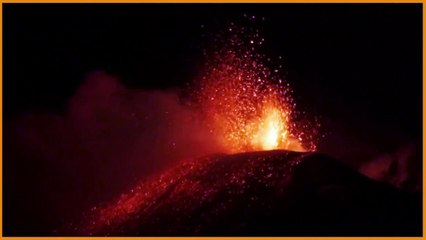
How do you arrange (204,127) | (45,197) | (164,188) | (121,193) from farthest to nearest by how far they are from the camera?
(204,127) → (45,197) → (121,193) → (164,188)

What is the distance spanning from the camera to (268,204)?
1098cm

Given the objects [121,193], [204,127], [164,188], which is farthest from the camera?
[204,127]

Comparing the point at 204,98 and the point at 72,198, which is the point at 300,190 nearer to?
the point at 72,198

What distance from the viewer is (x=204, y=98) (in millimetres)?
21875

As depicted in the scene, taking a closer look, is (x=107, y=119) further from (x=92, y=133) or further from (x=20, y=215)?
(x=20, y=215)

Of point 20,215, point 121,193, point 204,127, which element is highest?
point 204,127

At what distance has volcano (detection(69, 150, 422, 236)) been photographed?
10477mm

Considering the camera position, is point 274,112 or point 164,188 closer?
point 164,188

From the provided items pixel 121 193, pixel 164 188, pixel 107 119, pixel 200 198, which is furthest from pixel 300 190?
pixel 107 119

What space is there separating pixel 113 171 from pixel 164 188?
Result: 5.41 meters

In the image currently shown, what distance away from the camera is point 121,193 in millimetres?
16125

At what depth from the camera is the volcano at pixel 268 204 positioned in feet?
34.4

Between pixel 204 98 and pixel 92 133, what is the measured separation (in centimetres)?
520

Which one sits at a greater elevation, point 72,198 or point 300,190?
point 300,190
